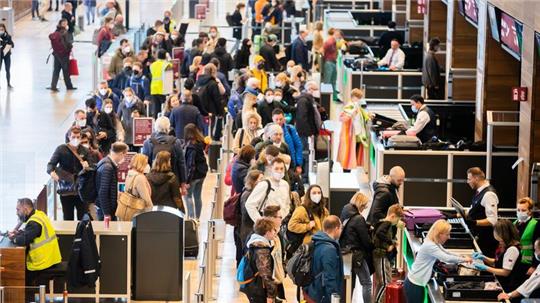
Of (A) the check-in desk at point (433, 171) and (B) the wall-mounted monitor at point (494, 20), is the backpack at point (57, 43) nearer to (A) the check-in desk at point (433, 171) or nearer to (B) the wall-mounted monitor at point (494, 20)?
(B) the wall-mounted monitor at point (494, 20)

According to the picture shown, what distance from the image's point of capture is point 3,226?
19641 mm

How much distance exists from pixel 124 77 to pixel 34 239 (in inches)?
398

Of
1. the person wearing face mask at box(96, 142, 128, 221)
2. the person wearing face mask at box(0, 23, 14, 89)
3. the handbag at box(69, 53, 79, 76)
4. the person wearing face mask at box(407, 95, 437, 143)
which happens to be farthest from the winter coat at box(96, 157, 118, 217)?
the handbag at box(69, 53, 79, 76)

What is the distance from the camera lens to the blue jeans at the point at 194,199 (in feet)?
65.4

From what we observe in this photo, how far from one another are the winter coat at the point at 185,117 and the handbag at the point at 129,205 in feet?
14.6

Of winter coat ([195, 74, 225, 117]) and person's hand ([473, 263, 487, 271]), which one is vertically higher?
winter coat ([195, 74, 225, 117])

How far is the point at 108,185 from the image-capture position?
17.6 meters

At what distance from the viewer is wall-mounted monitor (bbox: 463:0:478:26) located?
79.8ft

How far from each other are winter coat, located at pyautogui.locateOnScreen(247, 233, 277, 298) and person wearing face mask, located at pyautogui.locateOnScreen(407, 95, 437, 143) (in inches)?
323

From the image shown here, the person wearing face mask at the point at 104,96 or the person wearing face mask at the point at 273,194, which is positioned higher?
the person wearing face mask at the point at 104,96

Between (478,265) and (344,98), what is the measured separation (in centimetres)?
1608

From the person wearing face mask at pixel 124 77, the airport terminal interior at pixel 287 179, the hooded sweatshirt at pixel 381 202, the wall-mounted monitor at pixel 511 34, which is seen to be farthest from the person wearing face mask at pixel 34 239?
the person wearing face mask at pixel 124 77

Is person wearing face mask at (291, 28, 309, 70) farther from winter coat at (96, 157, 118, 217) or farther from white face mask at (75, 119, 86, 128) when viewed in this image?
winter coat at (96, 157, 118, 217)

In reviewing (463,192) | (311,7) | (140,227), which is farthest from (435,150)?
(311,7)
